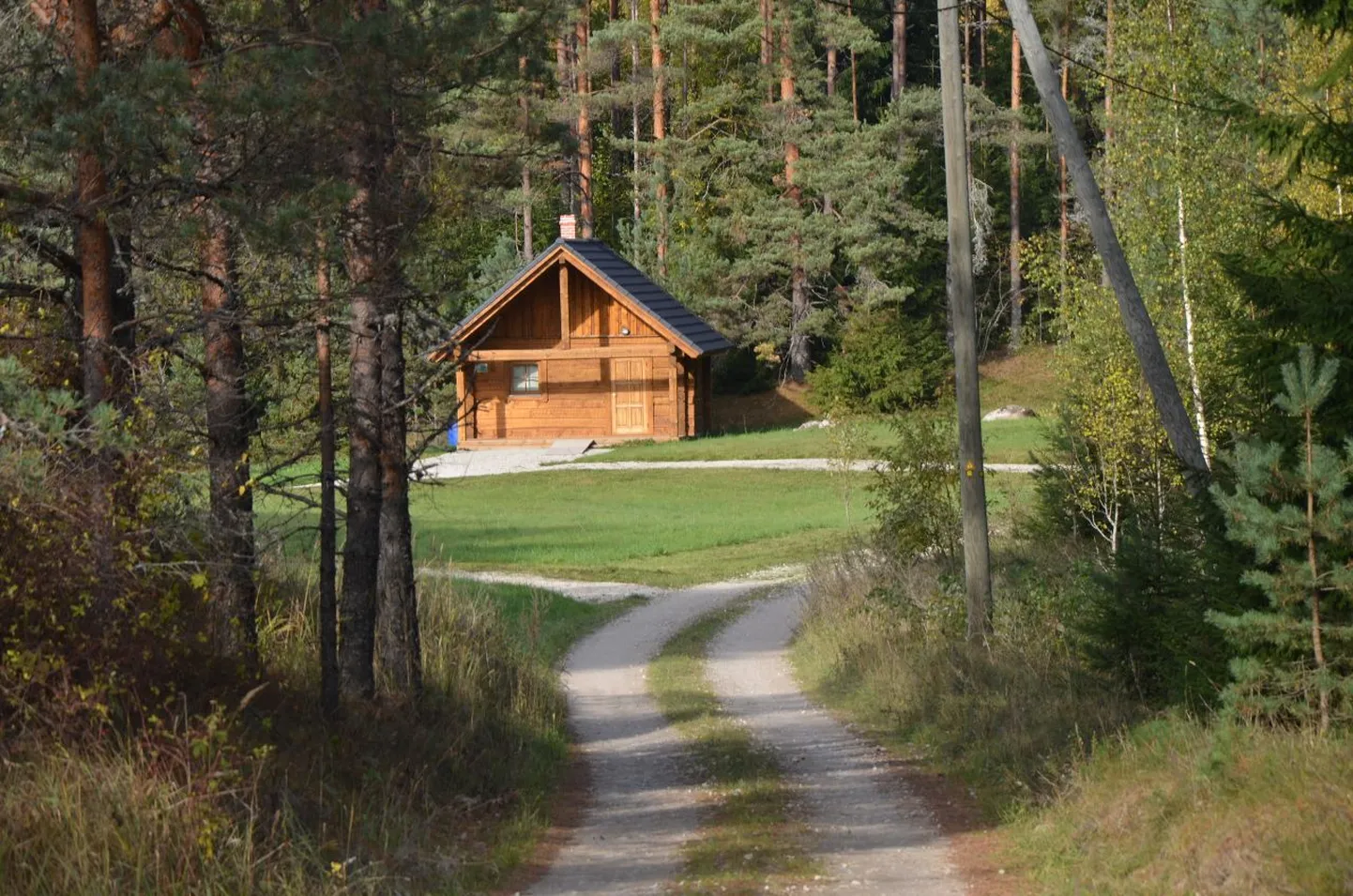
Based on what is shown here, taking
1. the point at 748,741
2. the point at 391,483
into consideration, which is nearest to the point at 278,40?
the point at 391,483

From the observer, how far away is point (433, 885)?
891 centimetres

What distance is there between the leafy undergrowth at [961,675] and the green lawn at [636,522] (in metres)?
8.07

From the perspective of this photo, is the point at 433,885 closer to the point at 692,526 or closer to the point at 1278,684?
the point at 1278,684

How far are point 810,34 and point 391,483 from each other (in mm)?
46485

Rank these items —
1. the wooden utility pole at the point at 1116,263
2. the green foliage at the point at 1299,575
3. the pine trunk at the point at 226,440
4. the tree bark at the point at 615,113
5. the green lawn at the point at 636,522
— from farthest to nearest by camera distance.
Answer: the tree bark at the point at 615,113
the green lawn at the point at 636,522
the wooden utility pole at the point at 1116,263
the pine trunk at the point at 226,440
the green foliage at the point at 1299,575

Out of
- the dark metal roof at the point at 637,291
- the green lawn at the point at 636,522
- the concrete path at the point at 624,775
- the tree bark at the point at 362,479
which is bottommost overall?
the concrete path at the point at 624,775

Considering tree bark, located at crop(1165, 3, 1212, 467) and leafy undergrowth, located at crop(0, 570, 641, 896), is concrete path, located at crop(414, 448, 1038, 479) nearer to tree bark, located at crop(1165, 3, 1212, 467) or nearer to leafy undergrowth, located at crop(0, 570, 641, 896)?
tree bark, located at crop(1165, 3, 1212, 467)

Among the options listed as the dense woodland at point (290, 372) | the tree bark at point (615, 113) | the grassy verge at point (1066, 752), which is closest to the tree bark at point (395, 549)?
the dense woodland at point (290, 372)

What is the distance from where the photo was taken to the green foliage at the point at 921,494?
19.5m

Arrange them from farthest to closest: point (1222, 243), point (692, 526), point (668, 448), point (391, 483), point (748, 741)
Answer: point (668, 448), point (692, 526), point (1222, 243), point (748, 741), point (391, 483)

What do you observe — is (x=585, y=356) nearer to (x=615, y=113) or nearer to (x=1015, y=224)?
(x=615, y=113)

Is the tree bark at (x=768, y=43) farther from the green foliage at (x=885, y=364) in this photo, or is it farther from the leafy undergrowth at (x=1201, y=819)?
the leafy undergrowth at (x=1201, y=819)

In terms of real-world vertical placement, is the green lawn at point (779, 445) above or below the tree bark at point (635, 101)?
→ below

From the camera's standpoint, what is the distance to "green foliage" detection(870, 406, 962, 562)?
1953 cm
